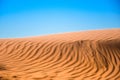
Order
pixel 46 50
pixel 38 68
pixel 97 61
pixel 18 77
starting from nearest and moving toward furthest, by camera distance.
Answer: pixel 18 77 → pixel 38 68 → pixel 97 61 → pixel 46 50

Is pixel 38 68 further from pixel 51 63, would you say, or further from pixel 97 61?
pixel 97 61

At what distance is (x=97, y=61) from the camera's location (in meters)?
6.44

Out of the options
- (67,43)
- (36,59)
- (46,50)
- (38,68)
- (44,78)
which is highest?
(67,43)

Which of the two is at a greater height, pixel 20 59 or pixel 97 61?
pixel 20 59

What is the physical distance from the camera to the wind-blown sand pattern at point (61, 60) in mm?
5008

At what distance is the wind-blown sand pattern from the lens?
501cm

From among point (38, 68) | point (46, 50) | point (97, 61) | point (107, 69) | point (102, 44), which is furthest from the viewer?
point (102, 44)

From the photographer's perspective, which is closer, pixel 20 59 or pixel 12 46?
pixel 20 59

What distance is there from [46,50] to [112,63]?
3080mm

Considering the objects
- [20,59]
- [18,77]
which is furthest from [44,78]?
[20,59]

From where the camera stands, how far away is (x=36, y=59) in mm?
6348

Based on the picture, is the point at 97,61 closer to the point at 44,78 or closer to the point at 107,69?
the point at 107,69

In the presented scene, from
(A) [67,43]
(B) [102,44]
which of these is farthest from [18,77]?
(B) [102,44]

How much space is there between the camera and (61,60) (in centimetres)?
642
